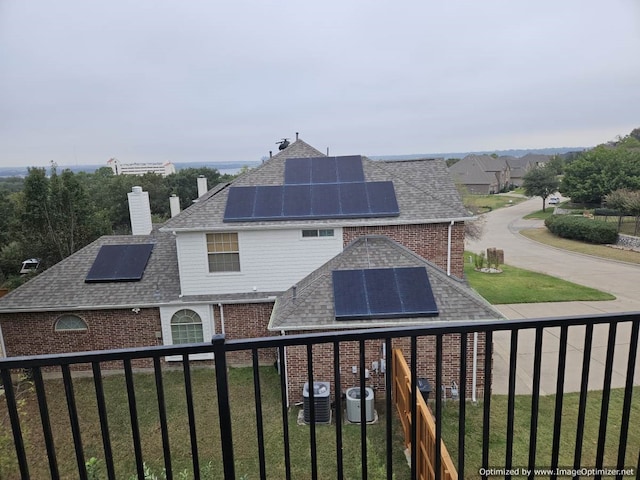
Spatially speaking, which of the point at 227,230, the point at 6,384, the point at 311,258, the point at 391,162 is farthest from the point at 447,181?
the point at 6,384

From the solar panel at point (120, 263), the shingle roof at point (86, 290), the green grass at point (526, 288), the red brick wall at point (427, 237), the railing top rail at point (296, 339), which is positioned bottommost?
the green grass at point (526, 288)

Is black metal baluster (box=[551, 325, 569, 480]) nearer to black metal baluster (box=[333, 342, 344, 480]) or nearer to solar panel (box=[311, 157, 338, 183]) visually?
black metal baluster (box=[333, 342, 344, 480])

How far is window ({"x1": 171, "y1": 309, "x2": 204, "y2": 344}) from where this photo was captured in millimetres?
10570

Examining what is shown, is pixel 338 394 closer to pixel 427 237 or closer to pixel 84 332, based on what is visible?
pixel 427 237

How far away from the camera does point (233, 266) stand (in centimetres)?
1045

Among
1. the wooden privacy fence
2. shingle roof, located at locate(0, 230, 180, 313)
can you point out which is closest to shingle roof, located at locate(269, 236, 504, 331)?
the wooden privacy fence

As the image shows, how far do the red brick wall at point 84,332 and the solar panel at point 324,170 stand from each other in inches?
220

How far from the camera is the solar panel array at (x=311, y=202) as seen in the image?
403 inches

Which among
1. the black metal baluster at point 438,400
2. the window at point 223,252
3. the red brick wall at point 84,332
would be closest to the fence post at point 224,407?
the black metal baluster at point 438,400

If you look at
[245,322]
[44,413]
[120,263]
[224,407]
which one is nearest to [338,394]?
[224,407]

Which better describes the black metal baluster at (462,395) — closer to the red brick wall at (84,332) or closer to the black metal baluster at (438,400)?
the black metal baluster at (438,400)

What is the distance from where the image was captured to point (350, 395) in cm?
764

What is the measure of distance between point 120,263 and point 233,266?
3557mm

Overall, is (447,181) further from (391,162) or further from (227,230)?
(227,230)
